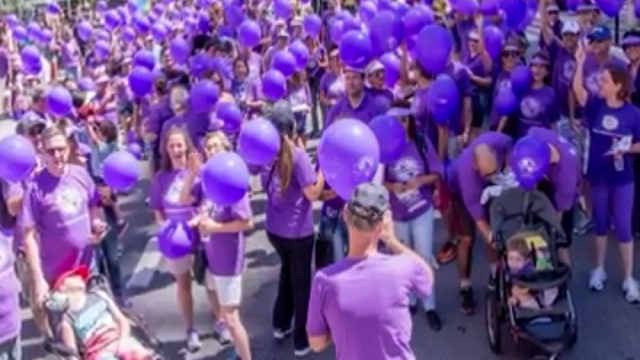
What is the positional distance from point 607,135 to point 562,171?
59 centimetres

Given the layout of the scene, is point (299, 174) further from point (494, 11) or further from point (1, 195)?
point (494, 11)

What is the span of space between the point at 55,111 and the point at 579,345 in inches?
164

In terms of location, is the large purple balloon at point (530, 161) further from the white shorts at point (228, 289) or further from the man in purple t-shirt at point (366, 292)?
the man in purple t-shirt at point (366, 292)

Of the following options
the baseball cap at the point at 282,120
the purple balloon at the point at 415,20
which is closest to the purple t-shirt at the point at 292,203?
the baseball cap at the point at 282,120

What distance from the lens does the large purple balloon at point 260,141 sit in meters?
4.76

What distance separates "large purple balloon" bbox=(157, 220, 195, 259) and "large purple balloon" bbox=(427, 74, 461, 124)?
79.4 inches

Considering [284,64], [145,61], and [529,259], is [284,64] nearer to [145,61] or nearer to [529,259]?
[145,61]

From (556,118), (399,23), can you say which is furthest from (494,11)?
(556,118)

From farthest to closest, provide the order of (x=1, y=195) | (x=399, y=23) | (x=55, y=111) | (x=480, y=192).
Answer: (x=399, y=23) → (x=55, y=111) → (x=480, y=192) → (x=1, y=195)

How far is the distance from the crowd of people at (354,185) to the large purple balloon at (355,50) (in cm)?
2

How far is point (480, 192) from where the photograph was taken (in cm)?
532

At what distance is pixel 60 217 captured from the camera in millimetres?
5035

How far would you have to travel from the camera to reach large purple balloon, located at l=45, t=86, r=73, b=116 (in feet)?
22.8

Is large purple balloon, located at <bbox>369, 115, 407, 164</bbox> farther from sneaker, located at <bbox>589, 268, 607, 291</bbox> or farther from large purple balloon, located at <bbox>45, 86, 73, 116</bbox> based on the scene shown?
large purple balloon, located at <bbox>45, 86, 73, 116</bbox>
